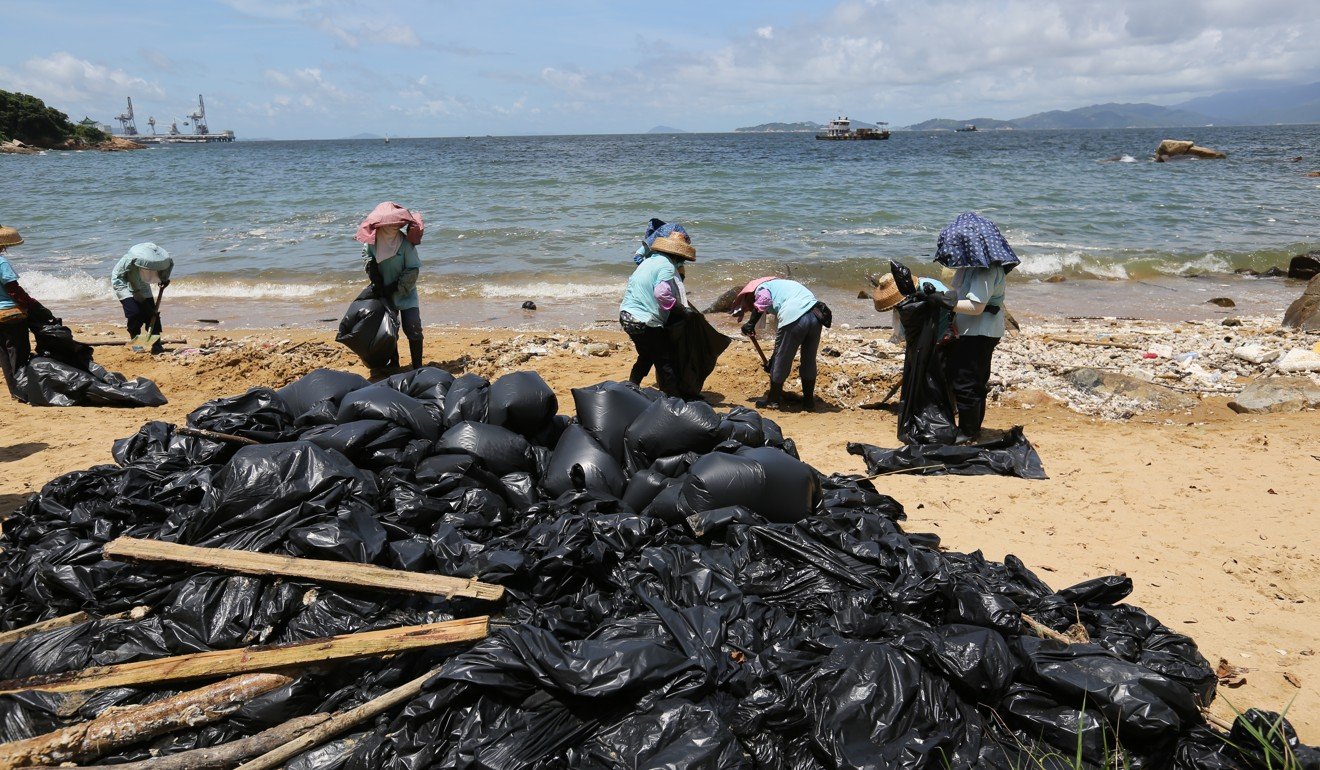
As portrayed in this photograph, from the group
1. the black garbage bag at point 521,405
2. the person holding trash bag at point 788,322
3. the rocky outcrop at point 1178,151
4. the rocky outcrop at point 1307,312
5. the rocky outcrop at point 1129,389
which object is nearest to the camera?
the black garbage bag at point 521,405

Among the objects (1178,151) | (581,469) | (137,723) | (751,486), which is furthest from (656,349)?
(1178,151)

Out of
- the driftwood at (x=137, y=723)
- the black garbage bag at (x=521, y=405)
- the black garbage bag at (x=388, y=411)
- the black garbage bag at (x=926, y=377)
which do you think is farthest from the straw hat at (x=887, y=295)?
the driftwood at (x=137, y=723)

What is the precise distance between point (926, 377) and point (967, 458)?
615 mm

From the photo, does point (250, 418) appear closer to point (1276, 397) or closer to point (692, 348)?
point (692, 348)

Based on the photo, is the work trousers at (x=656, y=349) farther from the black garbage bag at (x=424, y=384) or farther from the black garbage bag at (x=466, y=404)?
the black garbage bag at (x=466, y=404)

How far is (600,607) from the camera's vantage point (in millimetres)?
2916

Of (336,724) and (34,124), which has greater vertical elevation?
(34,124)

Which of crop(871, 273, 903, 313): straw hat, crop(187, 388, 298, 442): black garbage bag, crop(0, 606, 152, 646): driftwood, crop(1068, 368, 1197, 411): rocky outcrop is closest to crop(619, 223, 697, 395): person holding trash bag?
crop(871, 273, 903, 313): straw hat

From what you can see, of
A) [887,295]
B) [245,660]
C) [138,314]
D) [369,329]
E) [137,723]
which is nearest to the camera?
[137,723]

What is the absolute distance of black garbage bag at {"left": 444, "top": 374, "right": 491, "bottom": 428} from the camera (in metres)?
4.44

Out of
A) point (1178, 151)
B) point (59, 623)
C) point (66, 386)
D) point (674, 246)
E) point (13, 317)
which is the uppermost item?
point (1178, 151)

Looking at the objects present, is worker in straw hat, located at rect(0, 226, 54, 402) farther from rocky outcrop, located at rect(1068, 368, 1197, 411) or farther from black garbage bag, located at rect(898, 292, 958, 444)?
rocky outcrop, located at rect(1068, 368, 1197, 411)

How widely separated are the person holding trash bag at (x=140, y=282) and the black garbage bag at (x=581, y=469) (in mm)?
5521

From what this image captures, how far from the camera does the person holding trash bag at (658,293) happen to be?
6.03 meters
